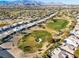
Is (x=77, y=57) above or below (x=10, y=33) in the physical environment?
below

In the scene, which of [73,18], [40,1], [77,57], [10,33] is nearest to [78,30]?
[73,18]

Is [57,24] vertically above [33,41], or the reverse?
[57,24]

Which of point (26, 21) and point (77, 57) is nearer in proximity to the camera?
point (77, 57)

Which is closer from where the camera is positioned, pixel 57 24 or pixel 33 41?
pixel 33 41

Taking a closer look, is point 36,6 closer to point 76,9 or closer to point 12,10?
point 12,10

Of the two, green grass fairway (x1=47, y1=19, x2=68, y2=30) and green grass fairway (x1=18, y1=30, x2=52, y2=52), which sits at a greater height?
green grass fairway (x1=47, y1=19, x2=68, y2=30)

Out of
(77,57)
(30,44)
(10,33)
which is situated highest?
(10,33)
